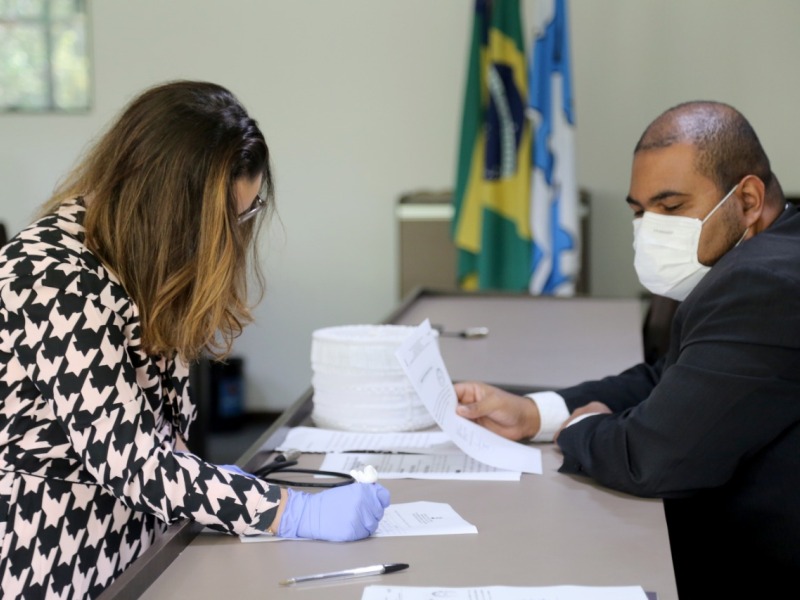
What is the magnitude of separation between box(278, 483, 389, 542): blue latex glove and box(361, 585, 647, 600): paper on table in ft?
0.51

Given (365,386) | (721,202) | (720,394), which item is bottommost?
(365,386)

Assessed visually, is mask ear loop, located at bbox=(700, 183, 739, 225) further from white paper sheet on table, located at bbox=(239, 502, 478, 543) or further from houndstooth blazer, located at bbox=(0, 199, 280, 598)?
houndstooth blazer, located at bbox=(0, 199, 280, 598)

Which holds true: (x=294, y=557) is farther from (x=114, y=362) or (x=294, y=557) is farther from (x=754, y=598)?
(x=754, y=598)

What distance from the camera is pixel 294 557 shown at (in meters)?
1.34

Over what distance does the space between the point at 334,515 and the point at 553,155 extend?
340 centimetres

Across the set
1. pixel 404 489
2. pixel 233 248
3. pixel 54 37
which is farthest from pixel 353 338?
pixel 54 37

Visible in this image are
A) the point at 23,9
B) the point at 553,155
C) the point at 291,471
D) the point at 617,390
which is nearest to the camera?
the point at 291,471

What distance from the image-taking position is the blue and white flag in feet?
14.9

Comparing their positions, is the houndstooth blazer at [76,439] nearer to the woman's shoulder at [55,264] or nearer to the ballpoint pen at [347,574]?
the woman's shoulder at [55,264]

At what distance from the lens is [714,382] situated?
1538mm

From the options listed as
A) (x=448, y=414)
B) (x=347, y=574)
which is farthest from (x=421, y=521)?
(x=448, y=414)

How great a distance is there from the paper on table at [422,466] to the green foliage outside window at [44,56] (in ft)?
13.8

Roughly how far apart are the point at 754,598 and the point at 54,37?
15.8 feet

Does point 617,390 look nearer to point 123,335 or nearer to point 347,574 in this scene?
point 347,574
